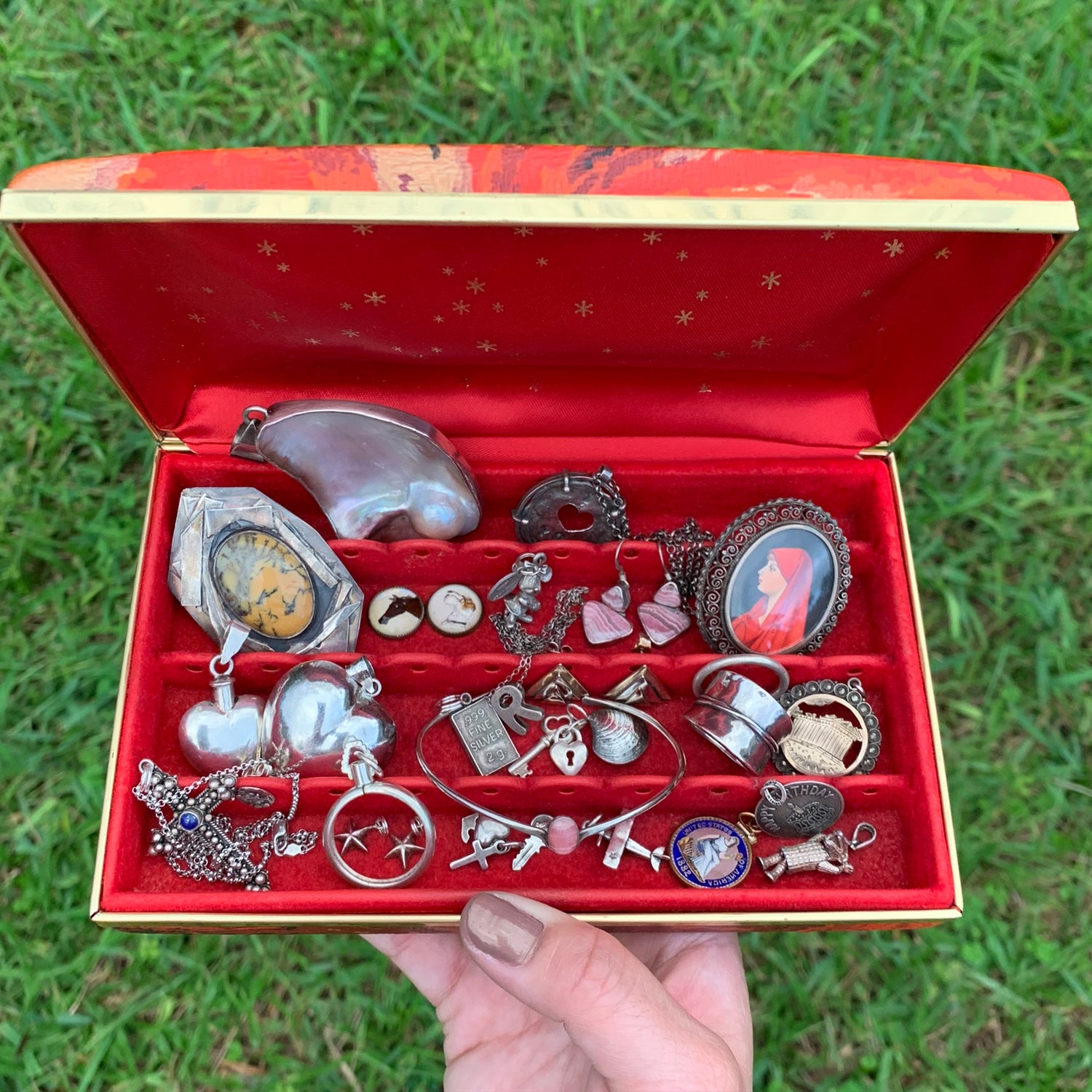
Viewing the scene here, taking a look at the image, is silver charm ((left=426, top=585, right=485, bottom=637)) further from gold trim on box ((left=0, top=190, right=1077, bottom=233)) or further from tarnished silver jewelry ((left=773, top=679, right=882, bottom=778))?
gold trim on box ((left=0, top=190, right=1077, bottom=233))

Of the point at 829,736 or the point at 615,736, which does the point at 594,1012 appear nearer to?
the point at 615,736

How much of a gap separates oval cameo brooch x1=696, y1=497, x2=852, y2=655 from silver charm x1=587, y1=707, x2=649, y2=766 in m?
0.35

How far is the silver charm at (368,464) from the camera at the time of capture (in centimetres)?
264

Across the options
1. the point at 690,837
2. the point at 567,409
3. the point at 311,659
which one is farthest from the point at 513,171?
the point at 690,837

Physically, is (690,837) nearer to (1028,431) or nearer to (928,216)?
(928,216)

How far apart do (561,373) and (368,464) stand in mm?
606

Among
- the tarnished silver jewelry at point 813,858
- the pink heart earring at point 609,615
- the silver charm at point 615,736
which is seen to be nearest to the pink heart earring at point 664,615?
the pink heart earring at point 609,615

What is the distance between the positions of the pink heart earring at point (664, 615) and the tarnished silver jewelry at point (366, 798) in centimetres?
82

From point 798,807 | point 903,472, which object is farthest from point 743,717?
point 903,472

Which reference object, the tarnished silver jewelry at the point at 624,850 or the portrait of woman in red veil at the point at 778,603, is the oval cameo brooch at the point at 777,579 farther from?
the tarnished silver jewelry at the point at 624,850

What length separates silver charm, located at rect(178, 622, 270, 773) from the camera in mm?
2561

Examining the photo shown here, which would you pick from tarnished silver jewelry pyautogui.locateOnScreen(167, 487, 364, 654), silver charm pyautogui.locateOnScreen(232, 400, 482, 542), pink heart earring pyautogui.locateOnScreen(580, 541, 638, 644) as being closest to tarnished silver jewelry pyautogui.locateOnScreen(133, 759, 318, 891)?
tarnished silver jewelry pyautogui.locateOnScreen(167, 487, 364, 654)

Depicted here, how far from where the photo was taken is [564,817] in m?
2.59

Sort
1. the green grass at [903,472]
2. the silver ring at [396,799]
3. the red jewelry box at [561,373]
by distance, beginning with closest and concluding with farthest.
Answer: the red jewelry box at [561,373] < the silver ring at [396,799] < the green grass at [903,472]
